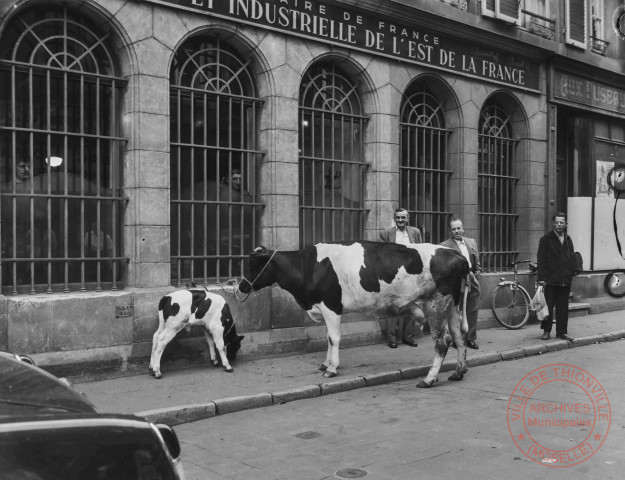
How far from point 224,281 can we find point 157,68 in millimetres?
3162

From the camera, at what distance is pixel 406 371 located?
363 inches

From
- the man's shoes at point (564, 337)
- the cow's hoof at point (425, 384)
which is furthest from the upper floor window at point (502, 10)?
the cow's hoof at point (425, 384)

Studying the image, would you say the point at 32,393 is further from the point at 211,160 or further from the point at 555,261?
the point at 555,261

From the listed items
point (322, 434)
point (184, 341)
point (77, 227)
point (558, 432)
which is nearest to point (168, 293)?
point (184, 341)

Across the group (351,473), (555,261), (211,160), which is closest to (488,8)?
(555,261)

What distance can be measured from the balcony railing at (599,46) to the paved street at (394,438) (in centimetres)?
1057

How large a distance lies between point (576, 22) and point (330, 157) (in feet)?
26.4

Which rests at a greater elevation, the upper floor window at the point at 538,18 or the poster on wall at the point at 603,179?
the upper floor window at the point at 538,18

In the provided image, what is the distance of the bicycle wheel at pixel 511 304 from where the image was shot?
13523 millimetres

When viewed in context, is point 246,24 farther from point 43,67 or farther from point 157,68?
point 43,67

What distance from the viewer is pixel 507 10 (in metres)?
14.2

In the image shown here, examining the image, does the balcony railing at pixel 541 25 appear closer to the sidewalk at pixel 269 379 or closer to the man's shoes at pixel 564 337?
the man's shoes at pixel 564 337

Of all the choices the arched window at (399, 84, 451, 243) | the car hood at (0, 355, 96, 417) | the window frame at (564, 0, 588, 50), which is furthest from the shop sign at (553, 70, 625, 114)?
the car hood at (0, 355, 96, 417)

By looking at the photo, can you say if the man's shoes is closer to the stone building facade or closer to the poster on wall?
the stone building facade
